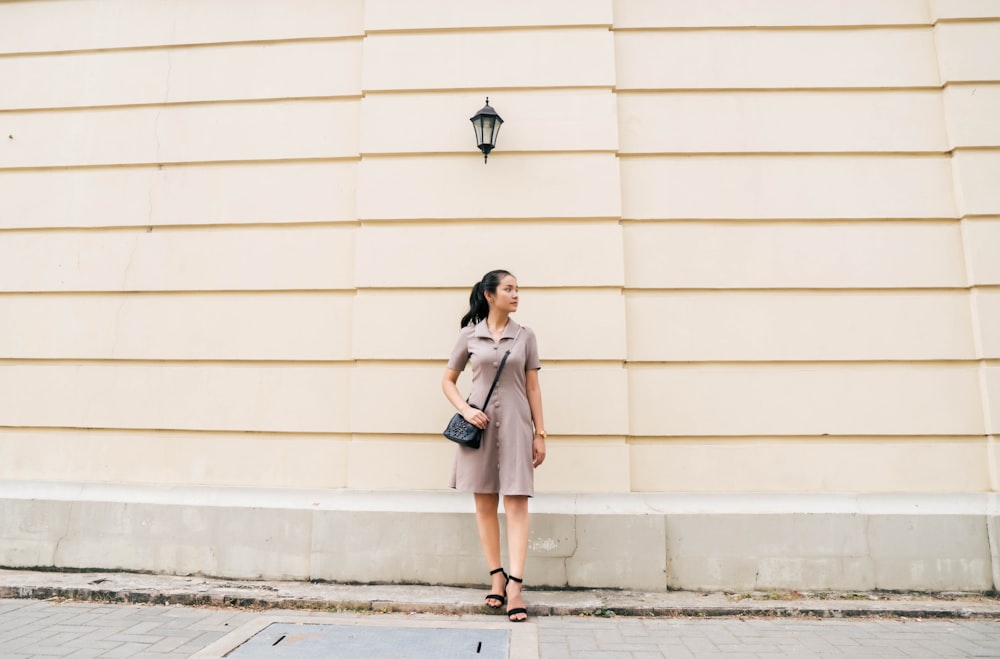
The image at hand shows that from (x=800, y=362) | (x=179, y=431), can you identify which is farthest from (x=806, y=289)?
(x=179, y=431)

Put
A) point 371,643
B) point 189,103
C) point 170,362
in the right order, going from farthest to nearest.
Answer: point 189,103, point 170,362, point 371,643

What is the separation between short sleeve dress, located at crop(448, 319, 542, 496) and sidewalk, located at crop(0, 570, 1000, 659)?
2.68 ft

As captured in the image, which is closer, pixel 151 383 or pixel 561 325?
pixel 561 325

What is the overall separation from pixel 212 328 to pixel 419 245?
173cm

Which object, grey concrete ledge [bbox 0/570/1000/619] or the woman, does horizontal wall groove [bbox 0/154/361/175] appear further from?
grey concrete ledge [bbox 0/570/1000/619]

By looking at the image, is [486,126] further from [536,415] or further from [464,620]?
[464,620]

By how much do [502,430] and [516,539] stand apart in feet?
2.15

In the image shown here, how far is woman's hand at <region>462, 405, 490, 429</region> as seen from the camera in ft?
11.5

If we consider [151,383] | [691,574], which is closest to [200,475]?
[151,383]

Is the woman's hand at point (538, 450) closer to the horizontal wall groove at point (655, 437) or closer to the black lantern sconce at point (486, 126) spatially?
the horizontal wall groove at point (655, 437)

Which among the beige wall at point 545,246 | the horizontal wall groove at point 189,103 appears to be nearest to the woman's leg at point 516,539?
the beige wall at point 545,246

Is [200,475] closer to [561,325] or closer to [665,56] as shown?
[561,325]

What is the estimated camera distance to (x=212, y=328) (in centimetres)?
458

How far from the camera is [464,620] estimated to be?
140 inches
